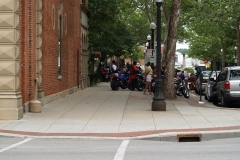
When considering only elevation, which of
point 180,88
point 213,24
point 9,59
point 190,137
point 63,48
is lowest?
point 190,137

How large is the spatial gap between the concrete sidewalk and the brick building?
2.66ft

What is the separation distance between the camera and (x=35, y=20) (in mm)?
18000

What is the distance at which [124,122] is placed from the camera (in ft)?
49.3

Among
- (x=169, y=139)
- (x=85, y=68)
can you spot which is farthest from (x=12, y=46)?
(x=85, y=68)

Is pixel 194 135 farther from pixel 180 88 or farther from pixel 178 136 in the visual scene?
pixel 180 88

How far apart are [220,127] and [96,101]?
30.4 ft

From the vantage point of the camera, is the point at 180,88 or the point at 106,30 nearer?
the point at 180,88

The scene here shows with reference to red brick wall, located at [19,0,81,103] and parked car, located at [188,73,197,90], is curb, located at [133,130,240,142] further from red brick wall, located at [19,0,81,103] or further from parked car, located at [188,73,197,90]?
parked car, located at [188,73,197,90]

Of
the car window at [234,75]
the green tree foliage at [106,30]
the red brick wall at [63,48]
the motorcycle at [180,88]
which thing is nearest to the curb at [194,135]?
the car window at [234,75]

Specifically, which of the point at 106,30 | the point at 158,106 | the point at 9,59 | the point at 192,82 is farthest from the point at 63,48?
the point at 106,30

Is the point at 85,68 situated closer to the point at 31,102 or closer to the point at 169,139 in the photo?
the point at 31,102

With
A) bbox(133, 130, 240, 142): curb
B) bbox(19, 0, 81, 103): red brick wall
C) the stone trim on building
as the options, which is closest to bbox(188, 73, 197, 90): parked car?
bbox(19, 0, 81, 103): red brick wall

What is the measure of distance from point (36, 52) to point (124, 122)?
5130 mm

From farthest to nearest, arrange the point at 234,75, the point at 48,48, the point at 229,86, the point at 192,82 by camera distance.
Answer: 1. the point at 192,82
2. the point at 48,48
3. the point at 234,75
4. the point at 229,86
